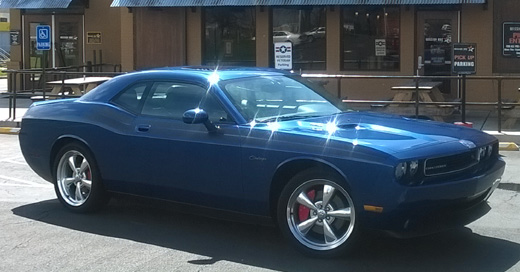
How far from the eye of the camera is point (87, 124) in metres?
7.34

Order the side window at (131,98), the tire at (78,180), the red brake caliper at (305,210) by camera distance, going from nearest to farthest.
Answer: the red brake caliper at (305,210), the side window at (131,98), the tire at (78,180)

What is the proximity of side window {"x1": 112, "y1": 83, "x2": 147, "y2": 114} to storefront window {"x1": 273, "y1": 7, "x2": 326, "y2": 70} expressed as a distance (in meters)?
11.5

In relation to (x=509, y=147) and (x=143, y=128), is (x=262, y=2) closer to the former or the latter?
(x=509, y=147)

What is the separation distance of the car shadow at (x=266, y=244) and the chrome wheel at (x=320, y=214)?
16 cm

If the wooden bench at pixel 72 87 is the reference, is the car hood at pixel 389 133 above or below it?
below

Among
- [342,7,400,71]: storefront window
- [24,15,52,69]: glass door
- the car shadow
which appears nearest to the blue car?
the car shadow

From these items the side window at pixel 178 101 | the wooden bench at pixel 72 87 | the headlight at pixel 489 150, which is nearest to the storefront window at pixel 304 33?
the wooden bench at pixel 72 87

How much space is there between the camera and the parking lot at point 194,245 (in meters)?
5.88

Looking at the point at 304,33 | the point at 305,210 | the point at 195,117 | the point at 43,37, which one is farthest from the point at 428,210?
the point at 43,37

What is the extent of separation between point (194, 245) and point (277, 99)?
1483mm

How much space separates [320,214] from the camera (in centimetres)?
594

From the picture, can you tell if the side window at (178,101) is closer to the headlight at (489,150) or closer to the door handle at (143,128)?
the door handle at (143,128)

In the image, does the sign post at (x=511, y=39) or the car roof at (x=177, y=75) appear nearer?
the car roof at (x=177, y=75)

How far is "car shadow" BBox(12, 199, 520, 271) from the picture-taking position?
5852 millimetres
